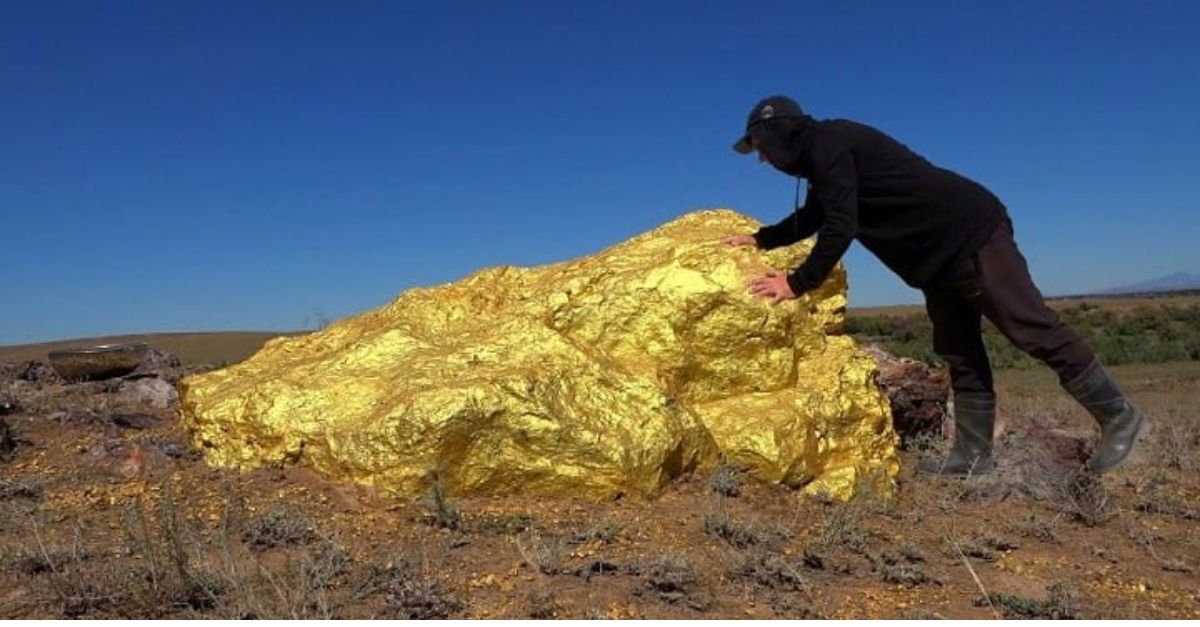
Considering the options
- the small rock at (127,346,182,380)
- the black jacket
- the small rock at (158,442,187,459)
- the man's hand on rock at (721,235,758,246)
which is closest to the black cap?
the black jacket

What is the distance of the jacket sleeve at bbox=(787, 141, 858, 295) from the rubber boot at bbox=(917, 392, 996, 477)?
1403 mm

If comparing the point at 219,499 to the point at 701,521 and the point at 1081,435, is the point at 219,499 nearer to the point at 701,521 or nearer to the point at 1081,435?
the point at 701,521

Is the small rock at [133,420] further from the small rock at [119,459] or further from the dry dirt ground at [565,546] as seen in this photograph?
the small rock at [119,459]

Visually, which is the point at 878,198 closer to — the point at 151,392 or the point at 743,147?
the point at 743,147

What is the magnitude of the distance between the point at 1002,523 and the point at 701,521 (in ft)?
4.86

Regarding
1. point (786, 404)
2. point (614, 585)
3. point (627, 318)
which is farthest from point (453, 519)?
point (786, 404)

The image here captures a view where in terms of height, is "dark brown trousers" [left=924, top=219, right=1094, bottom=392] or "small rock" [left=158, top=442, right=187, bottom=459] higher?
"dark brown trousers" [left=924, top=219, right=1094, bottom=392]

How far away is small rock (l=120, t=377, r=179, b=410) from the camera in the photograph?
638cm

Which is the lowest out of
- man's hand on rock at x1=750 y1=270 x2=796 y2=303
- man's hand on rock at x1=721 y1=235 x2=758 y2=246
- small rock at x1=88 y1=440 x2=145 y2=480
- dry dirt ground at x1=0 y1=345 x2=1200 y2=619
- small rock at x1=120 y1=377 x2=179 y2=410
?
dry dirt ground at x1=0 y1=345 x2=1200 y2=619

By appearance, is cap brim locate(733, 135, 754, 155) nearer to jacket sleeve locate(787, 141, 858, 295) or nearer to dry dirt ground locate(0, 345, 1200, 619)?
jacket sleeve locate(787, 141, 858, 295)

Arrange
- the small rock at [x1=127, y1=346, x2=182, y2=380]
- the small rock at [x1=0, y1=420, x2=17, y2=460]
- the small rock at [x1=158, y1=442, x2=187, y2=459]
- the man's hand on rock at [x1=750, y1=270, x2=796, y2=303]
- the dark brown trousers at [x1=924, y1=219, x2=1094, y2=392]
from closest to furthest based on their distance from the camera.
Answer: the dark brown trousers at [x1=924, y1=219, x2=1094, y2=392] < the man's hand on rock at [x1=750, y1=270, x2=796, y2=303] < the small rock at [x1=158, y1=442, x2=187, y2=459] < the small rock at [x1=0, y1=420, x2=17, y2=460] < the small rock at [x1=127, y1=346, x2=182, y2=380]

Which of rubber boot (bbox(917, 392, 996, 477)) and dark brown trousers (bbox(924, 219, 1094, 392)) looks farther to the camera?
rubber boot (bbox(917, 392, 996, 477))

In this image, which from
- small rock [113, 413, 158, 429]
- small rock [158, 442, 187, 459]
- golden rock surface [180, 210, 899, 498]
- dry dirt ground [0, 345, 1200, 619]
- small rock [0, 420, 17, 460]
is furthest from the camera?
small rock [113, 413, 158, 429]

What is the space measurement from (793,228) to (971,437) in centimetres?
149
